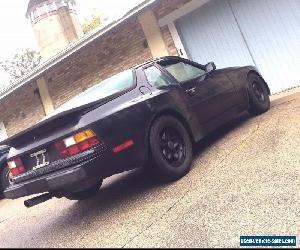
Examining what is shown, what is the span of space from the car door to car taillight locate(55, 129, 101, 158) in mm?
1652

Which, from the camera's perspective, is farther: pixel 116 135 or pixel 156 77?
pixel 156 77

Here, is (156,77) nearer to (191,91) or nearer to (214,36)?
(191,91)

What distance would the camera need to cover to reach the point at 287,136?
14.7 feet

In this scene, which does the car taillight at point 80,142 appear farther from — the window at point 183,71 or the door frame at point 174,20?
the door frame at point 174,20

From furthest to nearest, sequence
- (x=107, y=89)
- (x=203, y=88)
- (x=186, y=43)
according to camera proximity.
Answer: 1. (x=186, y=43)
2. (x=203, y=88)
3. (x=107, y=89)

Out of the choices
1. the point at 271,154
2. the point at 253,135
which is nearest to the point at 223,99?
the point at 253,135

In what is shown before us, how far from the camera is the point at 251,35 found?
8500 millimetres

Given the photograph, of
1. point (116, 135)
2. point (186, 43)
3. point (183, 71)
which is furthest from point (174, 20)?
point (116, 135)

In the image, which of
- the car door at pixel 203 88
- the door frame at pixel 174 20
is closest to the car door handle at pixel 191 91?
the car door at pixel 203 88

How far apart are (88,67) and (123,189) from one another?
695 cm

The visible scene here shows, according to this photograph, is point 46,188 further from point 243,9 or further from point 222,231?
point 243,9

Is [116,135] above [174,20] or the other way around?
the other way around

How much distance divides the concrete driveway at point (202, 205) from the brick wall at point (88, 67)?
197 inches

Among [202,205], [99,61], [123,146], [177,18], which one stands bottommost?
[202,205]
